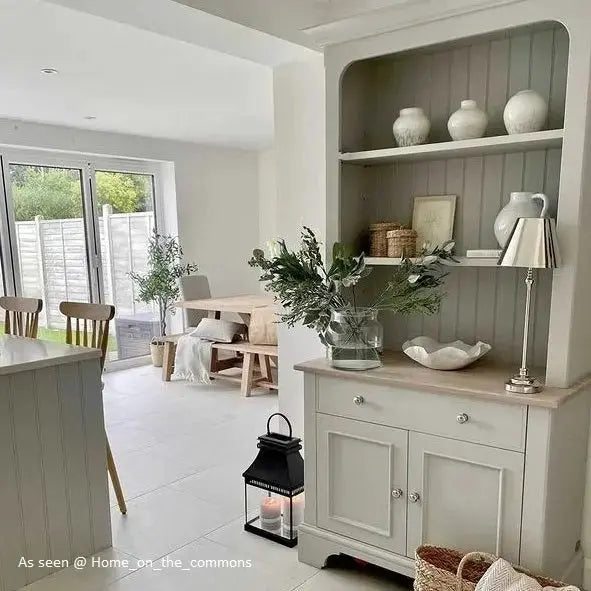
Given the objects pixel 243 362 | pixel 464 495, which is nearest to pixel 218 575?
pixel 464 495

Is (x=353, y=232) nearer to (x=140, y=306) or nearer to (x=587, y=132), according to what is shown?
(x=587, y=132)

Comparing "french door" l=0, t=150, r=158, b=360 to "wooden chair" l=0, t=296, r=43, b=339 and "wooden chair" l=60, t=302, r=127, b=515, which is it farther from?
"wooden chair" l=60, t=302, r=127, b=515

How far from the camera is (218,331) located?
4828mm

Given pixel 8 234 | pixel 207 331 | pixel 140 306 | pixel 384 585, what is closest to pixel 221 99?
pixel 207 331

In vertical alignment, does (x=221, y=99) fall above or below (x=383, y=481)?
above

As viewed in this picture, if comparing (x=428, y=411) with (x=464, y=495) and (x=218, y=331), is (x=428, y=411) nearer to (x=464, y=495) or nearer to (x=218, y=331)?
(x=464, y=495)

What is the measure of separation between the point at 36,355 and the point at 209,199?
417 cm

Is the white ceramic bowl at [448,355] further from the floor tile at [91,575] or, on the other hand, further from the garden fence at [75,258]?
the garden fence at [75,258]

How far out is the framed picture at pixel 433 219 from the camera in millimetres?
2195

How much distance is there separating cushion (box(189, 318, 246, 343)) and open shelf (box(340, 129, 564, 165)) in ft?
9.23

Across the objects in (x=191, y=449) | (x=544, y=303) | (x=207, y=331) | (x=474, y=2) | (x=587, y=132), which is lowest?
(x=191, y=449)

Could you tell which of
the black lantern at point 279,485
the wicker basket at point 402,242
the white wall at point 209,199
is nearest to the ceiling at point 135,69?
the white wall at point 209,199

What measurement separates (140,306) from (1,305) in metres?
2.61

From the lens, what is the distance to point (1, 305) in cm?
320
